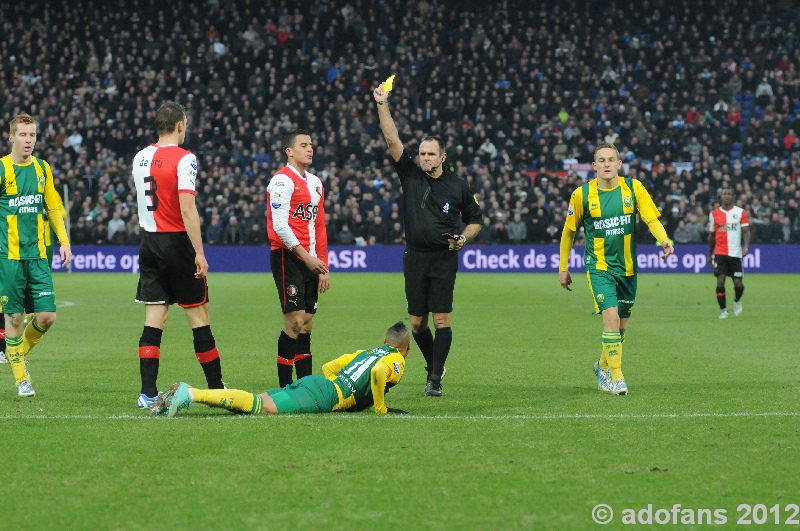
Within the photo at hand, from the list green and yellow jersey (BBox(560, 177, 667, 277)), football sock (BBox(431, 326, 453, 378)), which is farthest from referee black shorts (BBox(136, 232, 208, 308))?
green and yellow jersey (BBox(560, 177, 667, 277))

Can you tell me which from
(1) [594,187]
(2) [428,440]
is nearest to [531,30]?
(1) [594,187]

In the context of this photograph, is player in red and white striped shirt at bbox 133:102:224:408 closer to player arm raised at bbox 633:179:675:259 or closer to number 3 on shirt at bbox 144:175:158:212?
number 3 on shirt at bbox 144:175:158:212

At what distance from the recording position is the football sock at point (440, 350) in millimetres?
9055

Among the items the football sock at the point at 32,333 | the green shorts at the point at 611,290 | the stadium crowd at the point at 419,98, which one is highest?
the stadium crowd at the point at 419,98

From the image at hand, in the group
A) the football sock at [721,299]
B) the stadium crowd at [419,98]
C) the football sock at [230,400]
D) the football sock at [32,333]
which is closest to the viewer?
the football sock at [230,400]

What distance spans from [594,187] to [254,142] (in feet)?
92.8

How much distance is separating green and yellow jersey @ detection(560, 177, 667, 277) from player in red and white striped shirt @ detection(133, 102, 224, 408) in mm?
3321

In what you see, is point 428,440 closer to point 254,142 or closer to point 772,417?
point 772,417

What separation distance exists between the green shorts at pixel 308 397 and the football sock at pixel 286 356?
1.21 meters

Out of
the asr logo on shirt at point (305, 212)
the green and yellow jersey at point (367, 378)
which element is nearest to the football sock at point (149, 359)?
the green and yellow jersey at point (367, 378)

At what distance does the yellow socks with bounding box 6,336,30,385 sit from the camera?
8852mm

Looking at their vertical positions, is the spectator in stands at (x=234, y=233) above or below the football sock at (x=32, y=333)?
above

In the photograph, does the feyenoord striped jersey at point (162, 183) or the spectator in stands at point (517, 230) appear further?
the spectator in stands at point (517, 230)

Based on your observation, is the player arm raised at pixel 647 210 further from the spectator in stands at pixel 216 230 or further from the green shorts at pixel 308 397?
the spectator in stands at pixel 216 230
